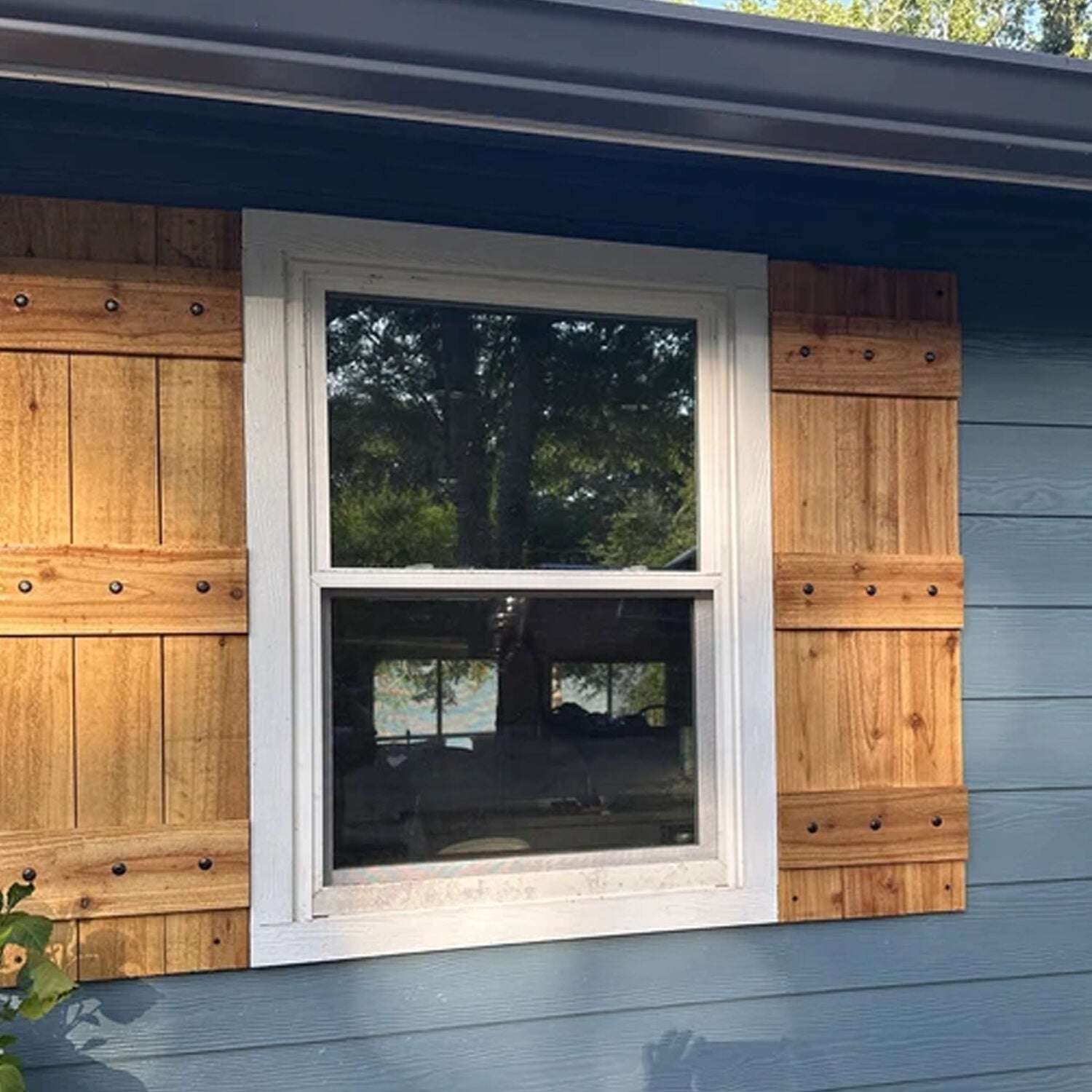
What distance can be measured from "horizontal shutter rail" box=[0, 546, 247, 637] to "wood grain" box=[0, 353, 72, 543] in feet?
0.13

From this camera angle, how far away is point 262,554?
1575 millimetres

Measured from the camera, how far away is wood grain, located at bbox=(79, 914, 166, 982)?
1.50m

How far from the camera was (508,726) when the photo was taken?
5.63 ft

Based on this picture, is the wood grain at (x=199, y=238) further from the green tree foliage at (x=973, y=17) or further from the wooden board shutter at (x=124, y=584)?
the green tree foliage at (x=973, y=17)

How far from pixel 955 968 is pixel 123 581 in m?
1.50

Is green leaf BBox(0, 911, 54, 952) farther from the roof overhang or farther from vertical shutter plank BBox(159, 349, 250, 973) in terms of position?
the roof overhang

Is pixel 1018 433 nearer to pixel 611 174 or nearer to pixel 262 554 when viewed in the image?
pixel 611 174

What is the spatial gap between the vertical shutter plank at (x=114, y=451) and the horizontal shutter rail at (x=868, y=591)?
38.9 inches

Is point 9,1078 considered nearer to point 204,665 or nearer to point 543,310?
point 204,665

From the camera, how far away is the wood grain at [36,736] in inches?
58.1

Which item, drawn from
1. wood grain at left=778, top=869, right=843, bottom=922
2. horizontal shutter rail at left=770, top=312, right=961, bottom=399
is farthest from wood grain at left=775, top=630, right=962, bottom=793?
horizontal shutter rail at left=770, top=312, right=961, bottom=399

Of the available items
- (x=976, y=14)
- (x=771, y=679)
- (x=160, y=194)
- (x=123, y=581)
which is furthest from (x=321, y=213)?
(x=976, y=14)

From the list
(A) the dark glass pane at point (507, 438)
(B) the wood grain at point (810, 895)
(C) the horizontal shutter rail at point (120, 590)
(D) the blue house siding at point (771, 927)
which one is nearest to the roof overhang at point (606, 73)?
(D) the blue house siding at point (771, 927)

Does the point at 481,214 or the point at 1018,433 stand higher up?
the point at 481,214
